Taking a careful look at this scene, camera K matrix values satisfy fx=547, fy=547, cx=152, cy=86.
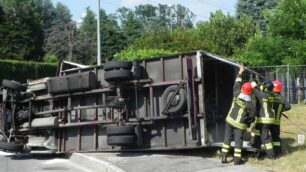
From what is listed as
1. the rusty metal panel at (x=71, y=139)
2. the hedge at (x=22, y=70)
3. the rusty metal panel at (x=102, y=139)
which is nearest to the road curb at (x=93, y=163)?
the rusty metal panel at (x=71, y=139)

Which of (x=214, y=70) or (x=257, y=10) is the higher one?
(x=257, y=10)

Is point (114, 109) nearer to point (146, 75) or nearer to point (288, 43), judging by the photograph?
point (146, 75)

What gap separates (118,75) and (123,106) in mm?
737

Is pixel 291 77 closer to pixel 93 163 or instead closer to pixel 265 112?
pixel 265 112

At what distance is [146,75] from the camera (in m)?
12.6

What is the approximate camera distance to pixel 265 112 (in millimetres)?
11641

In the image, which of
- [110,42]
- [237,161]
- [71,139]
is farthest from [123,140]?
[110,42]

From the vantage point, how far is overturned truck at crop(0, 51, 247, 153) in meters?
11.9

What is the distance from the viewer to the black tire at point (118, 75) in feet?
40.2

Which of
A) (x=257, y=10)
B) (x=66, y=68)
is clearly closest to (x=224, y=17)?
(x=257, y=10)

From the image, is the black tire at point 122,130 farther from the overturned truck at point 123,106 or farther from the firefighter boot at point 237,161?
the firefighter boot at point 237,161

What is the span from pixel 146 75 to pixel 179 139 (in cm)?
167

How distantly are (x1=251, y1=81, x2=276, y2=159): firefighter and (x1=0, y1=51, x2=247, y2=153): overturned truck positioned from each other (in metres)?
1.10

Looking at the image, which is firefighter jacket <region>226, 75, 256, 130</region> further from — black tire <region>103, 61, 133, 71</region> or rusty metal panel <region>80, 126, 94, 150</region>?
rusty metal panel <region>80, 126, 94, 150</region>
